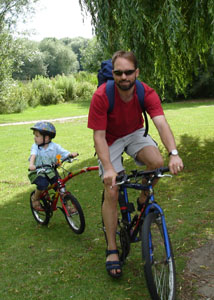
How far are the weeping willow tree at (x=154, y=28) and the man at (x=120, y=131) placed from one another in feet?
14.4

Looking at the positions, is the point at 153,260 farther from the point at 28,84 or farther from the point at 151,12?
the point at 28,84

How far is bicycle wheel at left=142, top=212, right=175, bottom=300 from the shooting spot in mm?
2777

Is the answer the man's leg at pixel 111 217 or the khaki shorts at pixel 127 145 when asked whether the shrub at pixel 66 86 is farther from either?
the man's leg at pixel 111 217

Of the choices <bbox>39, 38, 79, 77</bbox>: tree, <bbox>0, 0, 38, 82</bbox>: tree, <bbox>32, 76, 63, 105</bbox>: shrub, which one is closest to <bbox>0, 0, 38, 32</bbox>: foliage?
<bbox>0, 0, 38, 82</bbox>: tree

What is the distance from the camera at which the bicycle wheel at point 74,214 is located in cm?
467

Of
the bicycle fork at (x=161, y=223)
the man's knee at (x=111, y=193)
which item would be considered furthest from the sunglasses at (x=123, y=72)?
the bicycle fork at (x=161, y=223)

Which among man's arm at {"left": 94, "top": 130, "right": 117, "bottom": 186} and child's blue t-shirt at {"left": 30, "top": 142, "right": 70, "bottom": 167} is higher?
man's arm at {"left": 94, "top": 130, "right": 117, "bottom": 186}

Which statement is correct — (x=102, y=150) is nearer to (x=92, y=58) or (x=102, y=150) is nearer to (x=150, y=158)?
(x=150, y=158)

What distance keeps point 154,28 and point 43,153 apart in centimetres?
396

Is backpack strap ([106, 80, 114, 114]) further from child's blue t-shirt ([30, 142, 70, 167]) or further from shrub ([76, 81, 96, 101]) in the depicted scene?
shrub ([76, 81, 96, 101])

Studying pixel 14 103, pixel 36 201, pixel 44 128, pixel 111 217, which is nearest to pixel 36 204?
pixel 36 201

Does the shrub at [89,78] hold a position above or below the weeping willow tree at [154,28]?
below

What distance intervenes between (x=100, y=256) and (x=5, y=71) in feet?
73.4

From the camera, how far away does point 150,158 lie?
3.42 m
